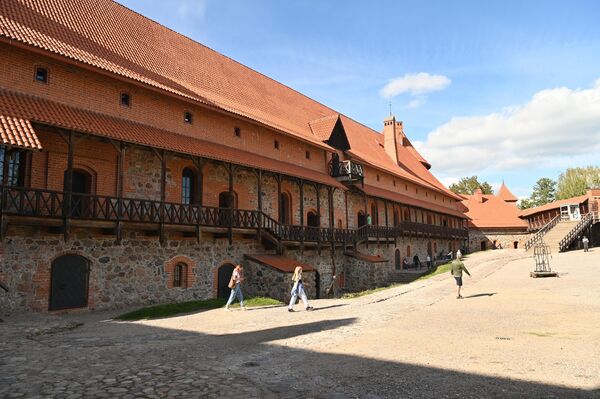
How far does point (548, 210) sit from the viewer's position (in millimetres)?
46562

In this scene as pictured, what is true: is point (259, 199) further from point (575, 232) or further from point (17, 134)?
point (575, 232)

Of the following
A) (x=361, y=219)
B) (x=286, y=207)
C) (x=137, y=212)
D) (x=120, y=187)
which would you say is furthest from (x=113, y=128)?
(x=361, y=219)

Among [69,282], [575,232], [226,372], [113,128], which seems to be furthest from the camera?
[575,232]

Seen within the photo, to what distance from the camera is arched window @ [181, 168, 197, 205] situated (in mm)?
16609

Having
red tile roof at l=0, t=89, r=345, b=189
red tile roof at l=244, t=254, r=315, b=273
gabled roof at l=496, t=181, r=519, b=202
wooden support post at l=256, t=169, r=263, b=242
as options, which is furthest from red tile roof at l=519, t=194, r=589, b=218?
wooden support post at l=256, t=169, r=263, b=242

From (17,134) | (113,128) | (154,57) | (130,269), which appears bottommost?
(130,269)

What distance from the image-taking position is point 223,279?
16.7 metres

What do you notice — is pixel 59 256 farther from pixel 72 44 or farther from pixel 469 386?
pixel 469 386

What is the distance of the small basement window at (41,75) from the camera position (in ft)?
42.3

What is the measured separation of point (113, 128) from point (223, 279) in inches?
→ 271

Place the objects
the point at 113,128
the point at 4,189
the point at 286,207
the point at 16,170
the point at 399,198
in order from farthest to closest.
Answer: the point at 399,198, the point at 286,207, the point at 113,128, the point at 16,170, the point at 4,189

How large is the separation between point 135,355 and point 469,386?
16.8 feet

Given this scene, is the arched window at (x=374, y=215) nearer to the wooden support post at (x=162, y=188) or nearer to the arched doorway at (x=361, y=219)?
the arched doorway at (x=361, y=219)

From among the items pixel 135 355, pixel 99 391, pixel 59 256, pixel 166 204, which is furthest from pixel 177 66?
pixel 99 391
